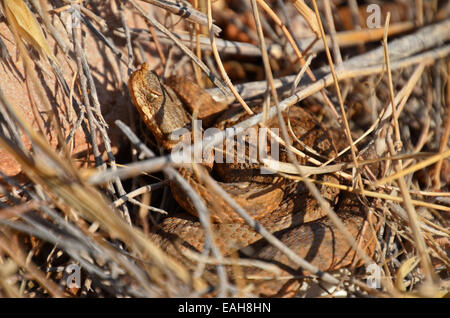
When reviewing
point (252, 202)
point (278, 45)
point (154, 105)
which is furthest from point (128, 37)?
point (252, 202)

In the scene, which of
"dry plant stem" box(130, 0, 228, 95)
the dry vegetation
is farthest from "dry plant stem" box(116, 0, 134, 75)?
"dry plant stem" box(130, 0, 228, 95)

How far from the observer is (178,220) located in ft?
9.93

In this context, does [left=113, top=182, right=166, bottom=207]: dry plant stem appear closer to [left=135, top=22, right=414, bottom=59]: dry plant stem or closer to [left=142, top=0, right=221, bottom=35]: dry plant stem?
[left=142, top=0, right=221, bottom=35]: dry plant stem

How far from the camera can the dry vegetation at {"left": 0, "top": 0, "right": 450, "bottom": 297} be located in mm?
2033

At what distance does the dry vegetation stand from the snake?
150mm

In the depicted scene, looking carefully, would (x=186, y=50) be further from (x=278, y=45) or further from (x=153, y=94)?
(x=278, y=45)

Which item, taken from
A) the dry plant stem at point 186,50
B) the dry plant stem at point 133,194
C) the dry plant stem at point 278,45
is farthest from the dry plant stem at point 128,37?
the dry plant stem at point 133,194

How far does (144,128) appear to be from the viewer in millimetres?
3596

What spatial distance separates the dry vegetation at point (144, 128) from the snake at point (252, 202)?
150 millimetres

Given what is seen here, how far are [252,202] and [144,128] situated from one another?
4.01 feet

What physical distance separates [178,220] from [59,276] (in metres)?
0.89

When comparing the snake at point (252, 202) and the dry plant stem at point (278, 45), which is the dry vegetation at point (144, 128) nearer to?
the dry plant stem at point (278, 45)

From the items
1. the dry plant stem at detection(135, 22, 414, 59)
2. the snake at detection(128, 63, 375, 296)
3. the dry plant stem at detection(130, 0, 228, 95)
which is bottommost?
the snake at detection(128, 63, 375, 296)

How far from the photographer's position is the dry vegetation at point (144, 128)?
2033mm
